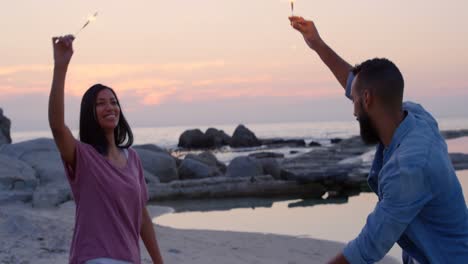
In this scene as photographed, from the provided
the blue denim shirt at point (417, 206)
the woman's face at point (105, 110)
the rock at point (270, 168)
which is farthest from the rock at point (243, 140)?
the blue denim shirt at point (417, 206)

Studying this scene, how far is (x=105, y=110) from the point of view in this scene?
362 centimetres

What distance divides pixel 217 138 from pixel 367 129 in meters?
Result: 56.1

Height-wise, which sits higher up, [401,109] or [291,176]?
[401,109]

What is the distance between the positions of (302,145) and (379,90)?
195 ft

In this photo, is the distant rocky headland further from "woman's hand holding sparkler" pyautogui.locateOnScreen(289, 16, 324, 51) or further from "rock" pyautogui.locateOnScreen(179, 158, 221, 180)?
"woman's hand holding sparkler" pyautogui.locateOnScreen(289, 16, 324, 51)

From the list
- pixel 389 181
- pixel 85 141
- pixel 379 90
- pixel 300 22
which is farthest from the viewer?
pixel 85 141

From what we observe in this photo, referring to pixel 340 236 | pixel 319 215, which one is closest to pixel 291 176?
pixel 319 215

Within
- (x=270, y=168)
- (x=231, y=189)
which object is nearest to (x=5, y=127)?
(x=270, y=168)

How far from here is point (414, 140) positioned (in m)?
2.05

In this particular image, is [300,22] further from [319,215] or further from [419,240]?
[319,215]

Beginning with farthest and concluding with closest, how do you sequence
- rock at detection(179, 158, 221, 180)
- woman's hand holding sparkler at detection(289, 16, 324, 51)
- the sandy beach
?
rock at detection(179, 158, 221, 180)
the sandy beach
woman's hand holding sparkler at detection(289, 16, 324, 51)

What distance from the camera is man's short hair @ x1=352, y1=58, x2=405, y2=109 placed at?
7.05ft

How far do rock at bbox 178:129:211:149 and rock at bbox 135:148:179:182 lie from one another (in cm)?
3233

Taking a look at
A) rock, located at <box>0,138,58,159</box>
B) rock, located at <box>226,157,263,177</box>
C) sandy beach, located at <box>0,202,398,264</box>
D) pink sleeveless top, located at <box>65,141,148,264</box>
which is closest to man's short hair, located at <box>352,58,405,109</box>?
pink sleeveless top, located at <box>65,141,148,264</box>
